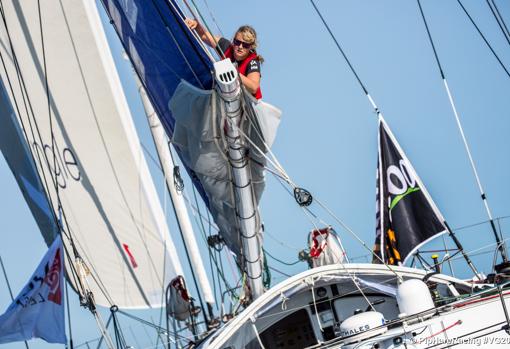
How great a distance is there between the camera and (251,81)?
979 centimetres

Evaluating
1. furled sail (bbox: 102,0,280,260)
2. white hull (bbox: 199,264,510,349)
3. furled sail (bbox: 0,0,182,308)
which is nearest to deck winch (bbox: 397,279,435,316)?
white hull (bbox: 199,264,510,349)

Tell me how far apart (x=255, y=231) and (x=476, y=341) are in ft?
11.6

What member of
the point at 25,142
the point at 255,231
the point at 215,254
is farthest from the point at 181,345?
the point at 25,142

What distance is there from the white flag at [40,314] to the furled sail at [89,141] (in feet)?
8.58

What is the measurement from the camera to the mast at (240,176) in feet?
30.1

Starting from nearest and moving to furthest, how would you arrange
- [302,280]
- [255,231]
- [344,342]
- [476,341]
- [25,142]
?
[476,341]
[344,342]
[302,280]
[255,231]
[25,142]

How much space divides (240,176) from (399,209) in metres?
4.14

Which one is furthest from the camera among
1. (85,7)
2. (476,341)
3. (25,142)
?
(25,142)

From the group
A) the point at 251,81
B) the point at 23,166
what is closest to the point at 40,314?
the point at 251,81

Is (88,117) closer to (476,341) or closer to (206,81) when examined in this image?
(206,81)

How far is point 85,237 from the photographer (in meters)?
14.1

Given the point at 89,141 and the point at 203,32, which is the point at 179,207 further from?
the point at 203,32

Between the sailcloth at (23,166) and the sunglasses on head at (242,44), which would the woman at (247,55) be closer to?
the sunglasses on head at (242,44)

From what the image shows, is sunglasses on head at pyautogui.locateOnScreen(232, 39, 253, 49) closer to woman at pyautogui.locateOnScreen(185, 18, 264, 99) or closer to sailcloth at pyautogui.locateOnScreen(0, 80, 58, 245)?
woman at pyautogui.locateOnScreen(185, 18, 264, 99)
